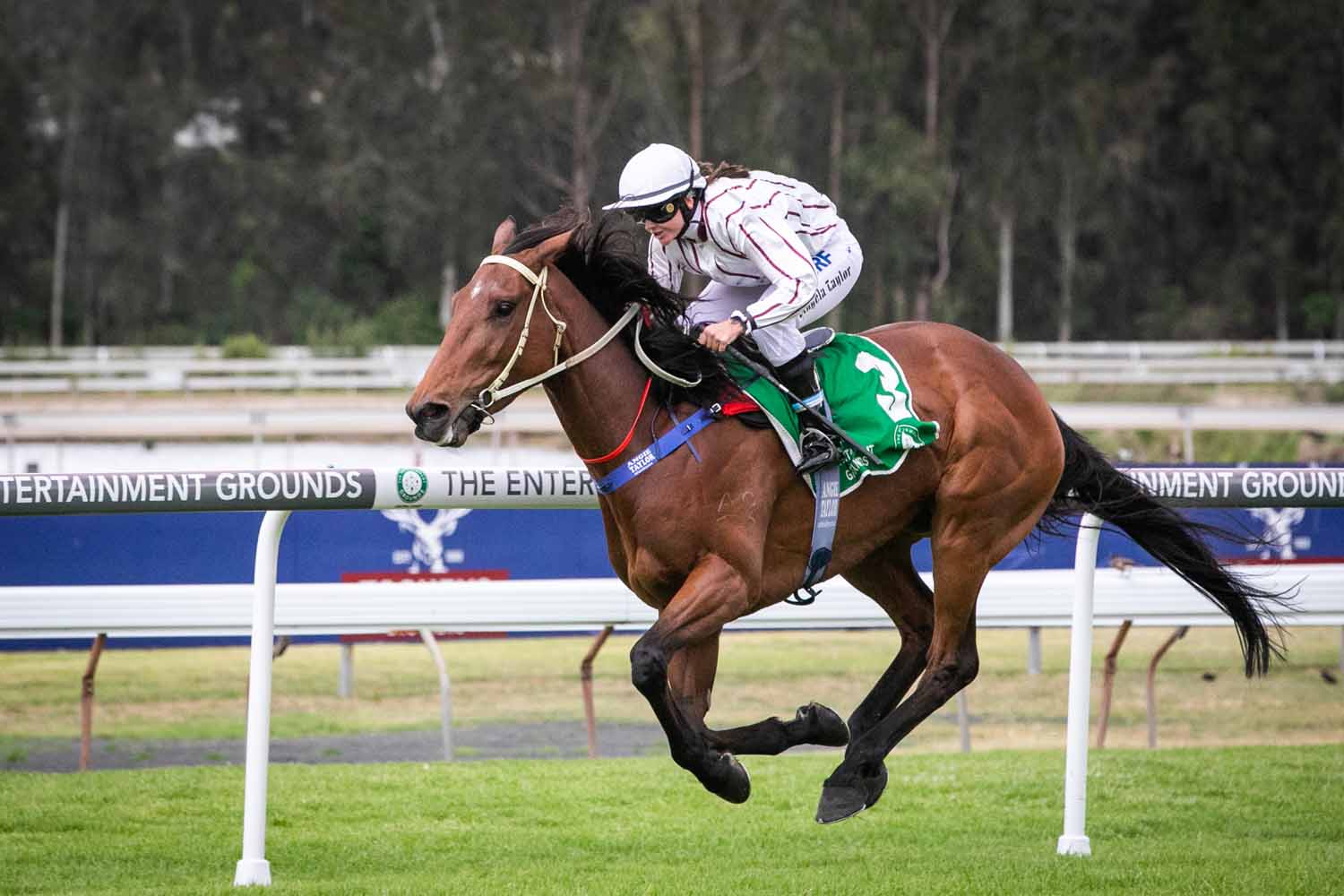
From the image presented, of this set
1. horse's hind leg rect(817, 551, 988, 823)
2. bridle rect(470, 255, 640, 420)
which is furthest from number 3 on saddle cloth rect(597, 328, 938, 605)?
horse's hind leg rect(817, 551, 988, 823)

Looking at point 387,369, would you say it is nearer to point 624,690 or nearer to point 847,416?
point 624,690

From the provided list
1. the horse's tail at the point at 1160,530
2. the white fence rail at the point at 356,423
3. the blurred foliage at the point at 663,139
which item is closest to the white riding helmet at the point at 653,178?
the horse's tail at the point at 1160,530

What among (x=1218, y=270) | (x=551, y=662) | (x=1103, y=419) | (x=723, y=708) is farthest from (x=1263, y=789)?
(x=1218, y=270)

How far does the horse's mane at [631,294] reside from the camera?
4.76 m

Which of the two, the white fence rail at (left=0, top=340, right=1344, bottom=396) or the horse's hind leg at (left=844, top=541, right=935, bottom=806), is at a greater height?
the white fence rail at (left=0, top=340, right=1344, bottom=396)

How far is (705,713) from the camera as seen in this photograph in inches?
186

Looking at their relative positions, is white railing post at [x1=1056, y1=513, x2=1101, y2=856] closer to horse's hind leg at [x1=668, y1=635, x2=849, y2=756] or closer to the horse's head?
horse's hind leg at [x1=668, y1=635, x2=849, y2=756]

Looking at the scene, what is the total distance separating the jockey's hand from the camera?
4621 mm

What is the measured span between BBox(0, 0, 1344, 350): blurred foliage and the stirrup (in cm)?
3057

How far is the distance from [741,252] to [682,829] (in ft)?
6.61

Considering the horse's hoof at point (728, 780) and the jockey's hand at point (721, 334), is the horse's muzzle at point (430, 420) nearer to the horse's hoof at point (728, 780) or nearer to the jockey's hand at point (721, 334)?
the jockey's hand at point (721, 334)

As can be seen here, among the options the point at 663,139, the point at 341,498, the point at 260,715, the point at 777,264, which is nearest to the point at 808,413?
the point at 777,264

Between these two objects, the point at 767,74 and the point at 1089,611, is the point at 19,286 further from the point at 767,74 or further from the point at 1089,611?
the point at 1089,611

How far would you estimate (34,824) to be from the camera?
5.34m
